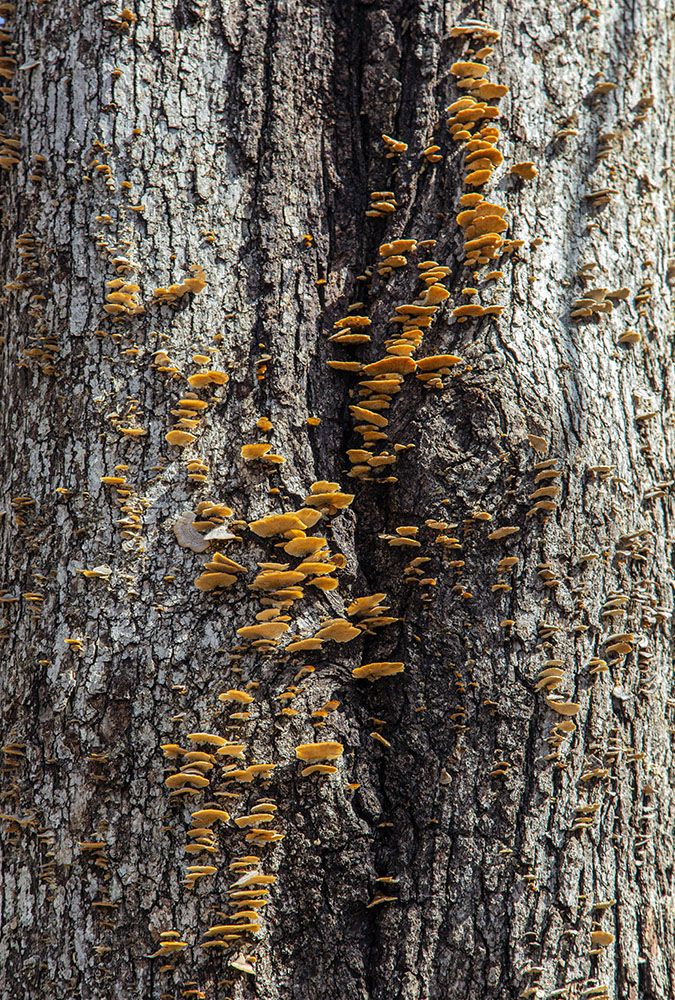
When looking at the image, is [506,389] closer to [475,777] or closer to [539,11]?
[475,777]

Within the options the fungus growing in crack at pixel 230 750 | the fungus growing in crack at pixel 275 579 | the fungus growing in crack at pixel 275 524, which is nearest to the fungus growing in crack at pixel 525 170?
the fungus growing in crack at pixel 275 524

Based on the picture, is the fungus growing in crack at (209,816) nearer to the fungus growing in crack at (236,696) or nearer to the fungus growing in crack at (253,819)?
the fungus growing in crack at (253,819)

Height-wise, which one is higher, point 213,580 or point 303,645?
point 213,580

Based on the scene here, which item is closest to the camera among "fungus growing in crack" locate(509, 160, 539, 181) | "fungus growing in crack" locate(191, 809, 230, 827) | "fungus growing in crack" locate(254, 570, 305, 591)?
"fungus growing in crack" locate(191, 809, 230, 827)

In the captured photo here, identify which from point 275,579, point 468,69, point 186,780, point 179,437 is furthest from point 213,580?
point 468,69

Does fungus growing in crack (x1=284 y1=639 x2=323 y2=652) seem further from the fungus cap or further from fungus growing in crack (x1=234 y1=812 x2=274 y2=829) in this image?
fungus growing in crack (x1=234 y1=812 x2=274 y2=829)

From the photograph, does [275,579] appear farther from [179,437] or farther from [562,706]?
[562,706]

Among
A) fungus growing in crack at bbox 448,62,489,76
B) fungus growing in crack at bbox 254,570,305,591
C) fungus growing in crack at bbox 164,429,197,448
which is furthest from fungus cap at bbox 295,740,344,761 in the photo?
fungus growing in crack at bbox 448,62,489,76

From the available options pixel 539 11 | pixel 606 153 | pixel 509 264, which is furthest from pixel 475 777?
pixel 539 11
